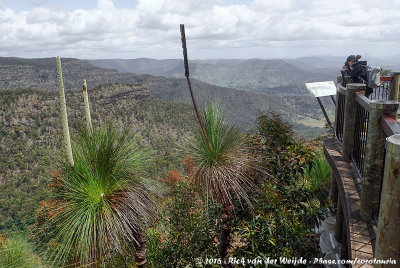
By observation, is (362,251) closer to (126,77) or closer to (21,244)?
(21,244)

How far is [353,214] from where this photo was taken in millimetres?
2773

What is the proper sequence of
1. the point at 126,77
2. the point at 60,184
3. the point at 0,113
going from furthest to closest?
1. the point at 126,77
2. the point at 0,113
3. the point at 60,184

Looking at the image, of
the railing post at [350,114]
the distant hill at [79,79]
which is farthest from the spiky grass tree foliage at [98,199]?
the distant hill at [79,79]

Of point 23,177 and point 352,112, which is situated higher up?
point 352,112

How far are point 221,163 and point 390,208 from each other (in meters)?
2.19

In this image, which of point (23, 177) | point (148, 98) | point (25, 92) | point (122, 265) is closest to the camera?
point (122, 265)

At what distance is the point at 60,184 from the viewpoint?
3.48m

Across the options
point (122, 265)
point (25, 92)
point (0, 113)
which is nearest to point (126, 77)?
point (25, 92)

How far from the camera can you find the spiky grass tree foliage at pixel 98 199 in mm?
3182

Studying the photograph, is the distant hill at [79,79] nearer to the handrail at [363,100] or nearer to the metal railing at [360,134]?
the metal railing at [360,134]

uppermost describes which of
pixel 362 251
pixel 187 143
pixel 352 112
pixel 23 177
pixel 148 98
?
pixel 352 112

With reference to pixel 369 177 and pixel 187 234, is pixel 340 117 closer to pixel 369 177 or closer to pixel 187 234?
pixel 369 177

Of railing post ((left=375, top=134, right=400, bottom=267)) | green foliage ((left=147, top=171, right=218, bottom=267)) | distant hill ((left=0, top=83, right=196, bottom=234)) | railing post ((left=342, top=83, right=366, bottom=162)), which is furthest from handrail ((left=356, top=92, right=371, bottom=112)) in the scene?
distant hill ((left=0, top=83, right=196, bottom=234))

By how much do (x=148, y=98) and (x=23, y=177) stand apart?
97.9 ft
